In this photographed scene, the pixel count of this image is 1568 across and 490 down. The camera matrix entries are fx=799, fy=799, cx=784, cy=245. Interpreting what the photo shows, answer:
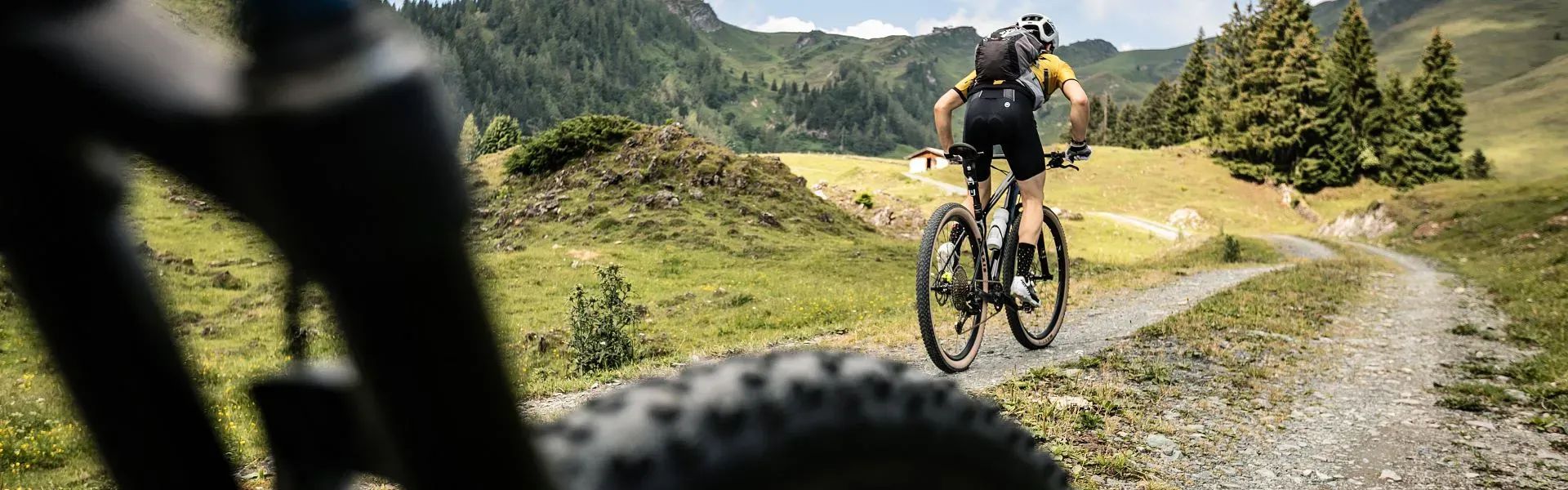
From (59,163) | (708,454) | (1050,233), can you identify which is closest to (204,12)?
(59,163)

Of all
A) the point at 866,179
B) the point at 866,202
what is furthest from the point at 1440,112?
the point at 866,202

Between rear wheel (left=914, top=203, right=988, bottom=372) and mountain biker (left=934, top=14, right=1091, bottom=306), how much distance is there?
0.37 ft

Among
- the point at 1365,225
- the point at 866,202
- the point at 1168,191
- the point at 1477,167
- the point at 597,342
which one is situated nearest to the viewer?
the point at 597,342

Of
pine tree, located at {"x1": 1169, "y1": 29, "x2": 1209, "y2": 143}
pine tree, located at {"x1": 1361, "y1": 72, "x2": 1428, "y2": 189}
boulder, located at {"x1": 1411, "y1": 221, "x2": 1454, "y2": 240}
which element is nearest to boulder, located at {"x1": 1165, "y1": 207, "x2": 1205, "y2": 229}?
pine tree, located at {"x1": 1361, "y1": 72, "x2": 1428, "y2": 189}

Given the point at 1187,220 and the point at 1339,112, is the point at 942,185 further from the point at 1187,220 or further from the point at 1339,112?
the point at 1339,112

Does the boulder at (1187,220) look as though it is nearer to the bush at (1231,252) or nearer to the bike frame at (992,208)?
the bush at (1231,252)

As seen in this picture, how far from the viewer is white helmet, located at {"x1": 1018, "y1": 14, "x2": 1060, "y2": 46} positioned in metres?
6.06

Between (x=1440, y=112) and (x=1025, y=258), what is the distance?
72236 mm

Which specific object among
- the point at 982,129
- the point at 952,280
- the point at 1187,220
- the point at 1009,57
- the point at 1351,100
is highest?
the point at 1351,100

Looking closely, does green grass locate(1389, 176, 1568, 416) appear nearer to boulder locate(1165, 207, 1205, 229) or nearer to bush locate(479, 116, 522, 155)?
bush locate(479, 116, 522, 155)

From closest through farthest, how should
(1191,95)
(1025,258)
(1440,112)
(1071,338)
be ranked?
(1025,258) → (1071,338) → (1440,112) → (1191,95)

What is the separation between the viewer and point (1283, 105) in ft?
197

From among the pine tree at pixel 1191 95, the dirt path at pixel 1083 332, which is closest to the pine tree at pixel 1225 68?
the pine tree at pixel 1191 95

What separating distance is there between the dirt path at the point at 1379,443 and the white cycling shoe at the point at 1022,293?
157 cm
